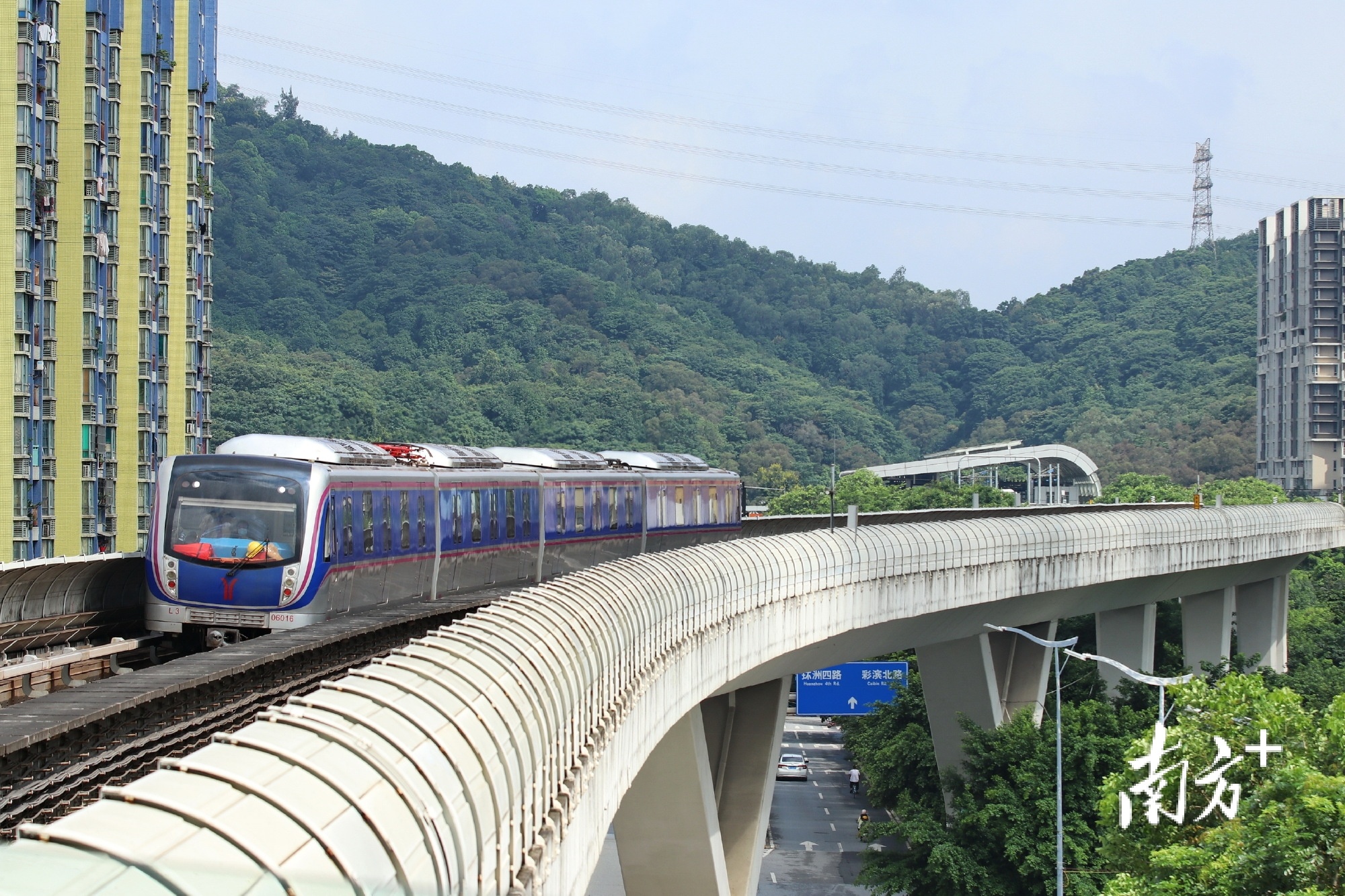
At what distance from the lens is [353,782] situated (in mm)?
5246

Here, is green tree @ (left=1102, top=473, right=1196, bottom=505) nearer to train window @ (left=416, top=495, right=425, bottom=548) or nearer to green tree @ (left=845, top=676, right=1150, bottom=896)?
green tree @ (left=845, top=676, right=1150, bottom=896)

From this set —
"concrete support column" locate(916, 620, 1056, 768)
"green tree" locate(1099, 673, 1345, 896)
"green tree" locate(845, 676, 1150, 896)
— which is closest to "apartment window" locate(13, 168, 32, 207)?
"concrete support column" locate(916, 620, 1056, 768)

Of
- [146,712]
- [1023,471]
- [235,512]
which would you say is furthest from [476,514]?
[1023,471]

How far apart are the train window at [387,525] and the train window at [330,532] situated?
5.84ft

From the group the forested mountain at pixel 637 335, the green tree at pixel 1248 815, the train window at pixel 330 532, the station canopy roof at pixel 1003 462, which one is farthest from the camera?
the forested mountain at pixel 637 335

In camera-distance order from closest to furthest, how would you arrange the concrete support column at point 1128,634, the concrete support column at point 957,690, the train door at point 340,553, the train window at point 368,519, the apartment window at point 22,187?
the train door at point 340,553
the train window at point 368,519
the apartment window at point 22,187
the concrete support column at point 957,690
the concrete support column at point 1128,634

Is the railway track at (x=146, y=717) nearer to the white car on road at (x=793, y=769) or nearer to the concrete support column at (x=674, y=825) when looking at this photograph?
the concrete support column at (x=674, y=825)

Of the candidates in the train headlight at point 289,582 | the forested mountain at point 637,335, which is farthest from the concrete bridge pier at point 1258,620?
the forested mountain at point 637,335

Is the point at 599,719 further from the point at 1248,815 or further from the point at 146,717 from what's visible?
the point at 1248,815

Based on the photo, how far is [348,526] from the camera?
63.1 ft

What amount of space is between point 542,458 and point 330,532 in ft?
33.9

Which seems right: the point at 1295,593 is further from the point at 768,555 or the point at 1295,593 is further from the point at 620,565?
the point at 620,565

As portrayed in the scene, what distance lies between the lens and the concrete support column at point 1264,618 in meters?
59.8

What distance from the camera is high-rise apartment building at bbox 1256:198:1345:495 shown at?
11006 centimetres
